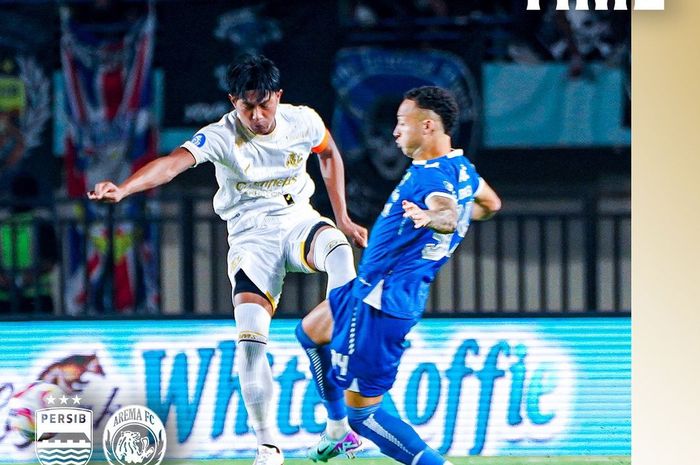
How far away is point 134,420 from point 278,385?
64cm

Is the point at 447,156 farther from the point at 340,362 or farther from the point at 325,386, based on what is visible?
the point at 325,386

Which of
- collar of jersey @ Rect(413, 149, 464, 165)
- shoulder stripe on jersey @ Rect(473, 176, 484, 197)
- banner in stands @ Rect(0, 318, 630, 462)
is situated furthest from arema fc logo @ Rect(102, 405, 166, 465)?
shoulder stripe on jersey @ Rect(473, 176, 484, 197)

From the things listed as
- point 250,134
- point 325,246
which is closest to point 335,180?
point 325,246

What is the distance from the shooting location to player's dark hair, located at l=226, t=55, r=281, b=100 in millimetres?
6000

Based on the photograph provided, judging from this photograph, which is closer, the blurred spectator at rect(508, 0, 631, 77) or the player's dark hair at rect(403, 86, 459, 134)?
the player's dark hair at rect(403, 86, 459, 134)

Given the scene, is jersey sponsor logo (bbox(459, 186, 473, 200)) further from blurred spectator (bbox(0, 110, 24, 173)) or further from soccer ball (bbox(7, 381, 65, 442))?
blurred spectator (bbox(0, 110, 24, 173))

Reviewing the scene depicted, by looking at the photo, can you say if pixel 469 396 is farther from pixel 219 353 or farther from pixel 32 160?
pixel 32 160

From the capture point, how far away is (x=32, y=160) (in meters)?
6.85

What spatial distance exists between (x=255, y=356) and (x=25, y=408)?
1.04 m

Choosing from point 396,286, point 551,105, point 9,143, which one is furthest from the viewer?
point 9,143

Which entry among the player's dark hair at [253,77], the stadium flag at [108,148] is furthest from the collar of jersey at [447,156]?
the stadium flag at [108,148]

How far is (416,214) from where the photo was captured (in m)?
5.92

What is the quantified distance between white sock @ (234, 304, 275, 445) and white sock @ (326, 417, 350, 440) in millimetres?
263

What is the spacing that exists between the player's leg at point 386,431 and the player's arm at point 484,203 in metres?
0.90
